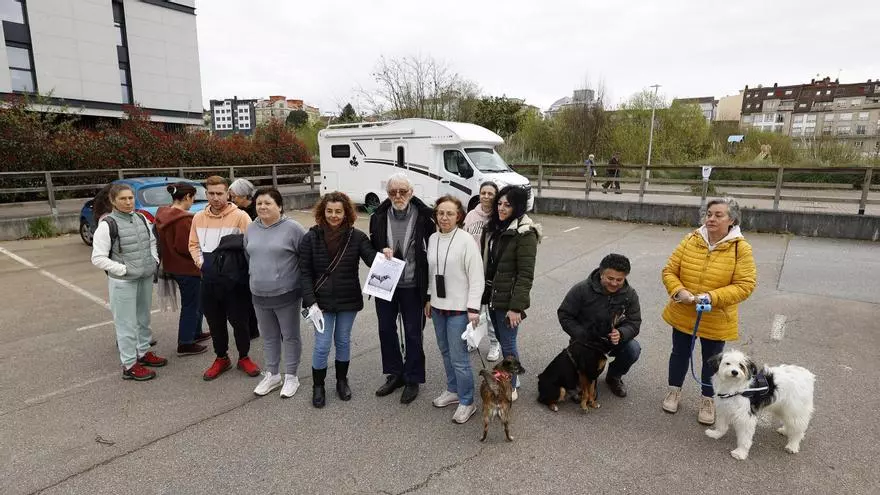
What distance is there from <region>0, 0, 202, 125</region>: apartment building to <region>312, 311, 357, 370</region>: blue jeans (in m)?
23.2

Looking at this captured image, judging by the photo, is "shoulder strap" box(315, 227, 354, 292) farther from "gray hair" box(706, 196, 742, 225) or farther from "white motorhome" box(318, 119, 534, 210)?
"white motorhome" box(318, 119, 534, 210)

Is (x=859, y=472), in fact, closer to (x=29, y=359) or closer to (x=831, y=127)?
(x=29, y=359)

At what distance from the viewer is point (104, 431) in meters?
3.28

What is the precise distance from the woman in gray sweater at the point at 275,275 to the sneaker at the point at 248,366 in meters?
0.33

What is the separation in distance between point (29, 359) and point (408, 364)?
3.69 meters

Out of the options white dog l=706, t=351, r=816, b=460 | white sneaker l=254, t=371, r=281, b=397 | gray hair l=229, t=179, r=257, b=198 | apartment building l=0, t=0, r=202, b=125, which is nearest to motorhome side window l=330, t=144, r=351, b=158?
gray hair l=229, t=179, r=257, b=198

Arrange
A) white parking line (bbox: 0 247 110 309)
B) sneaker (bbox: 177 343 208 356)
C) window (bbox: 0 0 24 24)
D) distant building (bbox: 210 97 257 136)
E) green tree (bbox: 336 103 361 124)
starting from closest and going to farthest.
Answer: sneaker (bbox: 177 343 208 356)
white parking line (bbox: 0 247 110 309)
window (bbox: 0 0 24 24)
green tree (bbox: 336 103 361 124)
distant building (bbox: 210 97 257 136)

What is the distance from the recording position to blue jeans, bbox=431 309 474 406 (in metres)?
3.29

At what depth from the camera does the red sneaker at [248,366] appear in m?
4.13

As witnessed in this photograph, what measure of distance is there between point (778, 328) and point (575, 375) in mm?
3247

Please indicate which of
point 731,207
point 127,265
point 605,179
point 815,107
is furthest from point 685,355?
point 815,107

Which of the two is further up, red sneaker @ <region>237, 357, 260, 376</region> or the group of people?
the group of people

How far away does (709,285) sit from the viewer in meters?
3.22

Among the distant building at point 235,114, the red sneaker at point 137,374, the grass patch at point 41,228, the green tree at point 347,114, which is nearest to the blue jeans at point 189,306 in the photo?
the red sneaker at point 137,374
